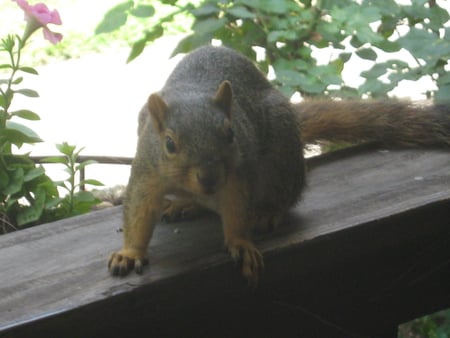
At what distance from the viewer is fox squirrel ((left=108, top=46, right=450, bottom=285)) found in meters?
1.62

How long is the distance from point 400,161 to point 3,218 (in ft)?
3.24

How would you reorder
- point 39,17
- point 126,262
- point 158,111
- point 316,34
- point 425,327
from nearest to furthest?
1. point 126,262
2. point 158,111
3. point 39,17
4. point 316,34
5. point 425,327

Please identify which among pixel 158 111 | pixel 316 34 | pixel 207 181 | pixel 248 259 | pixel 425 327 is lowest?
pixel 425 327

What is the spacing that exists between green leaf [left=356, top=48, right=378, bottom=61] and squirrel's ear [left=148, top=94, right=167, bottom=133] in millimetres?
936

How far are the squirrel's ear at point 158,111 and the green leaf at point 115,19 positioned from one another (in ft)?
2.30

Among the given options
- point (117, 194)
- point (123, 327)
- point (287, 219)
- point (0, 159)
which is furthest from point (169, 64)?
point (123, 327)

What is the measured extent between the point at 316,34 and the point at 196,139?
1.00 meters

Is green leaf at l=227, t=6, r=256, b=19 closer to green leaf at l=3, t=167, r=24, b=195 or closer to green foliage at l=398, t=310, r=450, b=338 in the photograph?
green leaf at l=3, t=167, r=24, b=195

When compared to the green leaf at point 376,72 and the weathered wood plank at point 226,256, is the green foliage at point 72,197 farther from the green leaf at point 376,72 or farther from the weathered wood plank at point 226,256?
the green leaf at point 376,72

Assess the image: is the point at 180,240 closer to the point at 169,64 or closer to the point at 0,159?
the point at 0,159

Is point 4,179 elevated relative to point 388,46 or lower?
lower

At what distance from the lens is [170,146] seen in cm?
163

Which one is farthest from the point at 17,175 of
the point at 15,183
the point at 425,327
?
the point at 425,327

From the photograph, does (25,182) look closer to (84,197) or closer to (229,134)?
(84,197)
